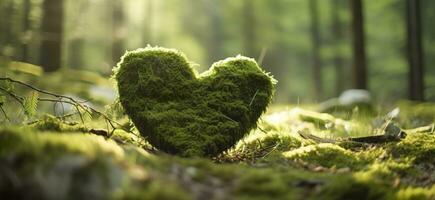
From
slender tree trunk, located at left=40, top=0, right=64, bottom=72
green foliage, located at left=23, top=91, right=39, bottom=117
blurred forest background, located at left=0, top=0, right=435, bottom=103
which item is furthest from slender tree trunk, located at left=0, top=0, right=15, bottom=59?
green foliage, located at left=23, top=91, right=39, bottom=117

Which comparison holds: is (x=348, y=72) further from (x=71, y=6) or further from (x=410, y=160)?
(x=410, y=160)

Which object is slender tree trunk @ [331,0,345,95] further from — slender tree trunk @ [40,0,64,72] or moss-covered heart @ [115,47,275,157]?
moss-covered heart @ [115,47,275,157]

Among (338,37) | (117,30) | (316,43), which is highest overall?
(338,37)

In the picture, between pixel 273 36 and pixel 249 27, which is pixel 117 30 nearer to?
pixel 249 27

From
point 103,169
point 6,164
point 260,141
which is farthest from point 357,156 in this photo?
point 6,164

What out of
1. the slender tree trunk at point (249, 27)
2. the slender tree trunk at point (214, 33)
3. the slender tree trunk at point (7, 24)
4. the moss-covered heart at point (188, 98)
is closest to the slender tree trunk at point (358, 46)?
the moss-covered heart at point (188, 98)

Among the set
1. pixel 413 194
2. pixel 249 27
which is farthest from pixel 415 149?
pixel 249 27
